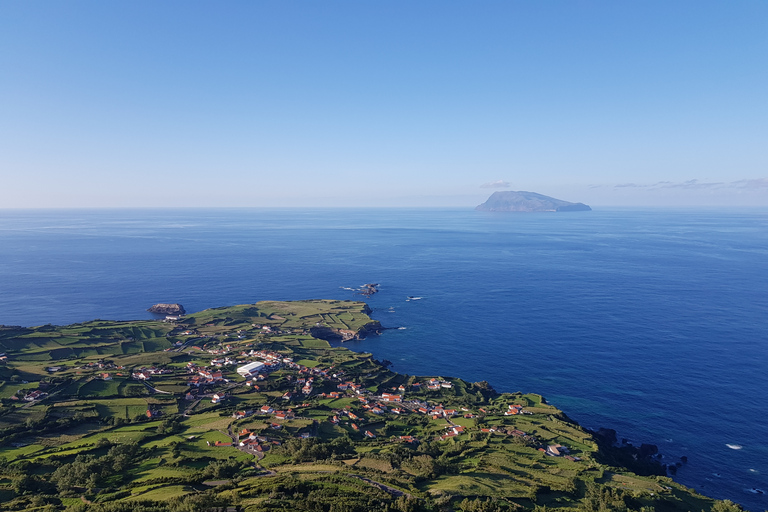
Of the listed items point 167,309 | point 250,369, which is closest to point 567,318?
point 250,369

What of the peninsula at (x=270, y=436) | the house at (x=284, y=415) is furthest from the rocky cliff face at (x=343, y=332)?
the house at (x=284, y=415)

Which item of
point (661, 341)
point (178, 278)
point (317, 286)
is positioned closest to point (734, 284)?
point (661, 341)

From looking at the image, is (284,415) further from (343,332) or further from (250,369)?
(343,332)

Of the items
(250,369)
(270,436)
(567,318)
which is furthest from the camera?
(567,318)

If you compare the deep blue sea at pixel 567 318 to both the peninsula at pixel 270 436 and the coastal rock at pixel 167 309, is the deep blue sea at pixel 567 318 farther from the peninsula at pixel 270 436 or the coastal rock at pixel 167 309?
the peninsula at pixel 270 436

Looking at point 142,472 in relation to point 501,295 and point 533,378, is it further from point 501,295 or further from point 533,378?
point 501,295
